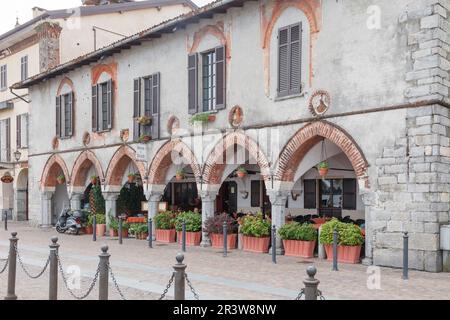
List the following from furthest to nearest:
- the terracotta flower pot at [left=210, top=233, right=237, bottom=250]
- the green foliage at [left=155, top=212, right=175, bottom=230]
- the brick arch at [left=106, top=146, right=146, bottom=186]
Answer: the brick arch at [left=106, top=146, right=146, bottom=186]
the green foliage at [left=155, top=212, right=175, bottom=230]
the terracotta flower pot at [left=210, top=233, right=237, bottom=250]

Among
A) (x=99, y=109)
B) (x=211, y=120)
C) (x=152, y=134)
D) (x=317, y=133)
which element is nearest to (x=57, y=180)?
(x=99, y=109)

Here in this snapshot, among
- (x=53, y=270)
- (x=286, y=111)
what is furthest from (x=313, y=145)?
(x=53, y=270)

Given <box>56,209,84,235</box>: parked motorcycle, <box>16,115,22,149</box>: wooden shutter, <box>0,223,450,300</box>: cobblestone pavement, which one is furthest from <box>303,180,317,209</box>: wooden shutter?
<box>16,115,22,149</box>: wooden shutter

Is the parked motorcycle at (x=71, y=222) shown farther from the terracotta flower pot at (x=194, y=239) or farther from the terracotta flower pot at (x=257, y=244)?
the terracotta flower pot at (x=257, y=244)

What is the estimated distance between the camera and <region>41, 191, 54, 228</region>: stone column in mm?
23581

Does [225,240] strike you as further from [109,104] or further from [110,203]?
[109,104]

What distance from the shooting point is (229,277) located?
10.2 metres

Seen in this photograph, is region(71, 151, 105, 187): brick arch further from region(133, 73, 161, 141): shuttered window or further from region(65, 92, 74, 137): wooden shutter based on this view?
region(133, 73, 161, 141): shuttered window

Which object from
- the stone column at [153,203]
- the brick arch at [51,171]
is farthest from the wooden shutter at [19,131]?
the stone column at [153,203]

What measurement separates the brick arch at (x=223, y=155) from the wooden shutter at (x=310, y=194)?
4.02 m

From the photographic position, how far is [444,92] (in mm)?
10969

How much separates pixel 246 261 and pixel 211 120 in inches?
185

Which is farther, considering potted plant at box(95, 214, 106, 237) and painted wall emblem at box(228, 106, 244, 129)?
potted plant at box(95, 214, 106, 237)

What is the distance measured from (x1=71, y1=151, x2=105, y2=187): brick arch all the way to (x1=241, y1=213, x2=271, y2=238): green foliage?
311 inches
